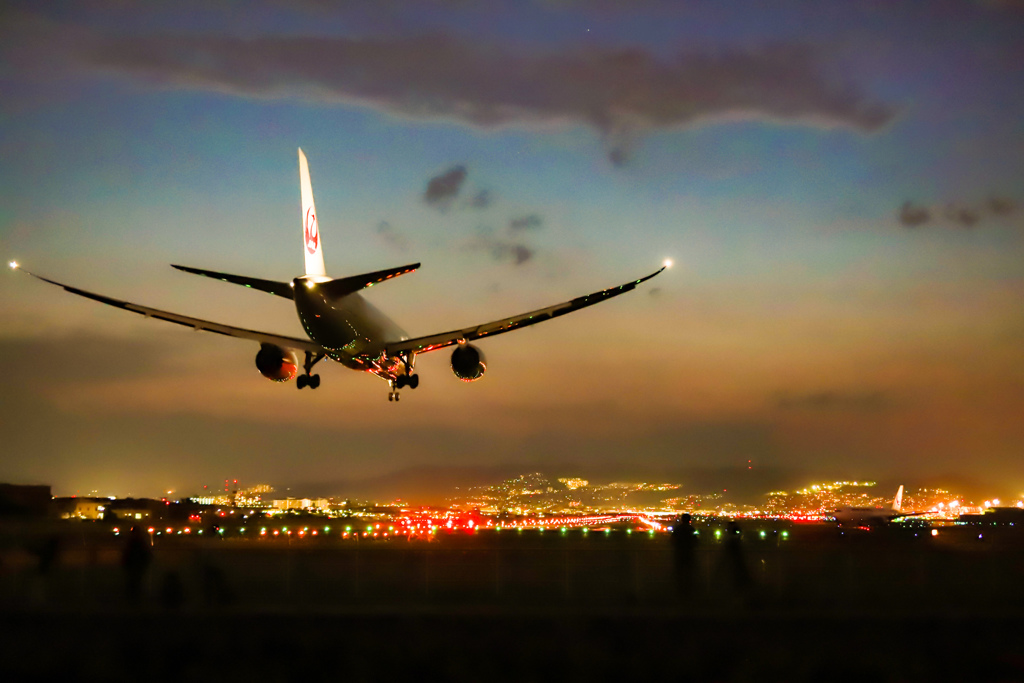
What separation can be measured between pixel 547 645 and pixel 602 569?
14518 mm

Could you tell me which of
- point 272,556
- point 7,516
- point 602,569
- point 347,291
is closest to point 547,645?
point 602,569

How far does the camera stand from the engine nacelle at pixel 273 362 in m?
39.4

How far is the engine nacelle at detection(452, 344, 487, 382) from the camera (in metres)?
40.5

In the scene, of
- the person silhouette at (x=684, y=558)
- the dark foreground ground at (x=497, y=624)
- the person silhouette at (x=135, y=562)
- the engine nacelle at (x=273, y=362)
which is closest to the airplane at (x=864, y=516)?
the dark foreground ground at (x=497, y=624)

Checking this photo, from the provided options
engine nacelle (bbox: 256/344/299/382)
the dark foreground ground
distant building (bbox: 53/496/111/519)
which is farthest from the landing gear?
distant building (bbox: 53/496/111/519)

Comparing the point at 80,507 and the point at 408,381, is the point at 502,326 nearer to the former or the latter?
the point at 408,381

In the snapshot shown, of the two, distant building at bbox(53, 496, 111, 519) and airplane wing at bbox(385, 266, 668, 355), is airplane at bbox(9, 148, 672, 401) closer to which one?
airplane wing at bbox(385, 266, 668, 355)

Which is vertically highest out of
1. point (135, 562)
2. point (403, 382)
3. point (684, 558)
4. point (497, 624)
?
point (403, 382)

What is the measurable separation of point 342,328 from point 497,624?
A: 70.5 ft

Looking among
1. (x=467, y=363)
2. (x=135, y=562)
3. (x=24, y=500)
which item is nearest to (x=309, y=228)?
(x=467, y=363)

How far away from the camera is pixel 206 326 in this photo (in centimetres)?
3650

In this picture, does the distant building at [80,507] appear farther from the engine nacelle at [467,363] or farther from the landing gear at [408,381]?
the engine nacelle at [467,363]

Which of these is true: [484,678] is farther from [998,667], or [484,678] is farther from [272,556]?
[272,556]

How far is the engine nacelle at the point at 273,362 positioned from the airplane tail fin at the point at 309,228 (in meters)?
4.15
